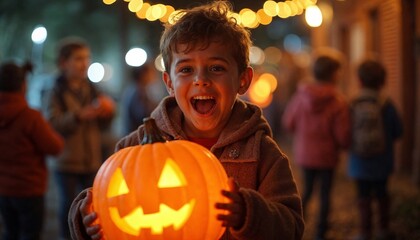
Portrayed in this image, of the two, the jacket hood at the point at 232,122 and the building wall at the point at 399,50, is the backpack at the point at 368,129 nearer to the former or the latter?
the building wall at the point at 399,50

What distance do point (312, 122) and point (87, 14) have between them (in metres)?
17.7

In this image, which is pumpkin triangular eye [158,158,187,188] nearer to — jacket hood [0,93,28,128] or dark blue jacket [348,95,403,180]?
jacket hood [0,93,28,128]

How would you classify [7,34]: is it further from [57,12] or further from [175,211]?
[175,211]

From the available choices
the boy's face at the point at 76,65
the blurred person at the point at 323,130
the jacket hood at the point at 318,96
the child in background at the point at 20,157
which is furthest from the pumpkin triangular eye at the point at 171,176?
the jacket hood at the point at 318,96

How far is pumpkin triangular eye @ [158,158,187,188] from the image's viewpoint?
2693mm

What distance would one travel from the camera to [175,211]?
2654mm

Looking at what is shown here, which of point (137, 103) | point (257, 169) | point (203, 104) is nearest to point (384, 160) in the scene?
point (137, 103)

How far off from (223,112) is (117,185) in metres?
0.65

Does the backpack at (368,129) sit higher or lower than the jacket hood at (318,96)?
lower

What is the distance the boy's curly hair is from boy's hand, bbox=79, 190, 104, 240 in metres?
0.81

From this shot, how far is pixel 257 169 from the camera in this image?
2.99 m

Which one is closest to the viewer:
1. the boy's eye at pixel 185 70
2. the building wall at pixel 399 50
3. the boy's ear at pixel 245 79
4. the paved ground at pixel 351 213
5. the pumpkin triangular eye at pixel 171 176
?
the pumpkin triangular eye at pixel 171 176

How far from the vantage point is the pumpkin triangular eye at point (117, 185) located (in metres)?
2.72

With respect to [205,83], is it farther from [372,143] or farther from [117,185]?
[372,143]
